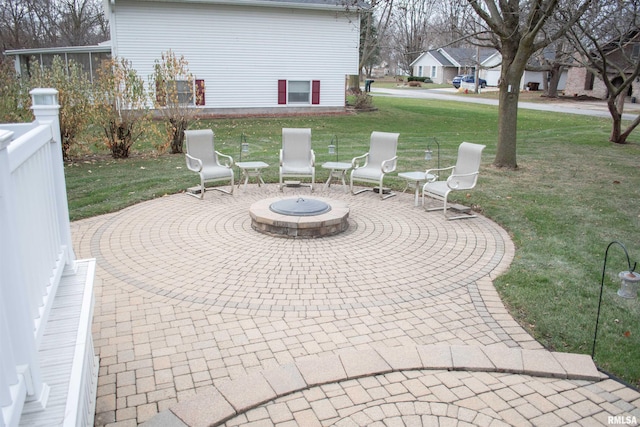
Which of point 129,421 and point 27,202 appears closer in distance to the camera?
point 27,202

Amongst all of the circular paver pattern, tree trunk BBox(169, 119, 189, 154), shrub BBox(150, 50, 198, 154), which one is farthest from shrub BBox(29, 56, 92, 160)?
the circular paver pattern

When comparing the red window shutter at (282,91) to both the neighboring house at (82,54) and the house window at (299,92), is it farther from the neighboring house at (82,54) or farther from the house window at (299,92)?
the neighboring house at (82,54)

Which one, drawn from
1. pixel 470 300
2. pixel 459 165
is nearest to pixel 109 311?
pixel 470 300

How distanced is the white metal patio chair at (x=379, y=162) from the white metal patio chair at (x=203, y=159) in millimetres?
2380

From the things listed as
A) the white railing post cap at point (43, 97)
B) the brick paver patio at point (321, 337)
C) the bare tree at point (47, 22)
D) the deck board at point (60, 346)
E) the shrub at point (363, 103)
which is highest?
the bare tree at point (47, 22)

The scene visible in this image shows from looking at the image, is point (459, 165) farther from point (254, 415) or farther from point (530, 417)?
point (254, 415)

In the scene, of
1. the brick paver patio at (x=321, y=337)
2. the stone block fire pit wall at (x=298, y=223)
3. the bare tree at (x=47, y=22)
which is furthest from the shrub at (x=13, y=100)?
the bare tree at (x=47, y=22)

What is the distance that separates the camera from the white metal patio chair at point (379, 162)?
9094 millimetres

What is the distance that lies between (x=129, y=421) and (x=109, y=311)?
1.80 m

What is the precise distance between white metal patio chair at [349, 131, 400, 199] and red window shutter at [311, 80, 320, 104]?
13.9 metres

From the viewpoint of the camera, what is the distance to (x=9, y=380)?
6.47 ft

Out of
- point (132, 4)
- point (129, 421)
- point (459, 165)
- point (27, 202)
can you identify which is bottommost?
point (129, 421)

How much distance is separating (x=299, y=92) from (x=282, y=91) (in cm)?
92

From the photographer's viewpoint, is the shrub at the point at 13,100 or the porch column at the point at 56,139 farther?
the shrub at the point at 13,100
